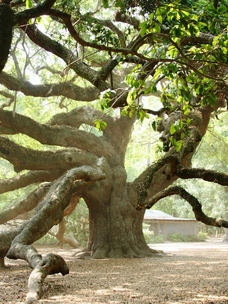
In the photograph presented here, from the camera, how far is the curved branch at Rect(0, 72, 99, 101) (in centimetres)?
1111

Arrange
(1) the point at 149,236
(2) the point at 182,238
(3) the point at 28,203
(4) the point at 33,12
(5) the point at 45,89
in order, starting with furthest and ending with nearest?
1. (2) the point at 182,238
2. (1) the point at 149,236
3. (3) the point at 28,203
4. (5) the point at 45,89
5. (4) the point at 33,12

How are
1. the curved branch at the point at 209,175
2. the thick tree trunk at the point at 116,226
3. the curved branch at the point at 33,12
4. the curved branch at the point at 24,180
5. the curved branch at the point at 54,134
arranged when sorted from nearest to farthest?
the curved branch at the point at 33,12
the curved branch at the point at 209,175
the curved branch at the point at 54,134
the thick tree trunk at the point at 116,226
the curved branch at the point at 24,180

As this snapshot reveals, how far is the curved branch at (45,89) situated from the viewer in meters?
11.1

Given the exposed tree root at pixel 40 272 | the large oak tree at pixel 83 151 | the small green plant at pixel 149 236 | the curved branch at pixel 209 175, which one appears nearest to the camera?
the exposed tree root at pixel 40 272

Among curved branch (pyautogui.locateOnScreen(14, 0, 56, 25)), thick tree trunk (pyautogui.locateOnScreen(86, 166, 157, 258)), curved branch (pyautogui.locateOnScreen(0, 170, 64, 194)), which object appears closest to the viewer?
curved branch (pyautogui.locateOnScreen(14, 0, 56, 25))

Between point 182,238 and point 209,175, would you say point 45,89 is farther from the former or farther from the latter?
point 182,238

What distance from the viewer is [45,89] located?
11.7m

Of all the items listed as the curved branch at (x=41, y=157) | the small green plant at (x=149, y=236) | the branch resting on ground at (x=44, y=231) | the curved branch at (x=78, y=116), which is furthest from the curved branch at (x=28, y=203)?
the small green plant at (x=149, y=236)

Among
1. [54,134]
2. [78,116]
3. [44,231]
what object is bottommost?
[44,231]

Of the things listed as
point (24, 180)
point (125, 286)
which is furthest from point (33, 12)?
point (24, 180)

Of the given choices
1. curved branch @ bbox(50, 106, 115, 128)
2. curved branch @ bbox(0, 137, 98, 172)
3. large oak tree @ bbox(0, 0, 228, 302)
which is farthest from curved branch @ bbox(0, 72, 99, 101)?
curved branch @ bbox(0, 137, 98, 172)

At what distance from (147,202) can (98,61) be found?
28.8 ft

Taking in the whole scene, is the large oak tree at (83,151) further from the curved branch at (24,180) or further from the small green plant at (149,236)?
the small green plant at (149,236)

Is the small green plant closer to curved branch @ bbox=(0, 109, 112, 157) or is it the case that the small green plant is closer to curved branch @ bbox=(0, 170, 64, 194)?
curved branch @ bbox=(0, 109, 112, 157)
